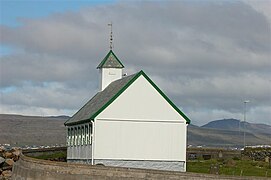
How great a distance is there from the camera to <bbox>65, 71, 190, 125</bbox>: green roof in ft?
179

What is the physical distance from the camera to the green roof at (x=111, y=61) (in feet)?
209

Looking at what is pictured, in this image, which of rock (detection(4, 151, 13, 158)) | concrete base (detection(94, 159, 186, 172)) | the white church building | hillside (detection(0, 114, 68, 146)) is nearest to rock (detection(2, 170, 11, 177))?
rock (detection(4, 151, 13, 158))

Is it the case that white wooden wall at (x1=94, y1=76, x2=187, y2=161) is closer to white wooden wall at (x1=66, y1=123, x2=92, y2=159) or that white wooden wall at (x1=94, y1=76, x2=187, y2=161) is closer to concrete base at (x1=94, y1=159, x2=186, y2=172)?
concrete base at (x1=94, y1=159, x2=186, y2=172)

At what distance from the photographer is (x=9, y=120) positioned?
176m

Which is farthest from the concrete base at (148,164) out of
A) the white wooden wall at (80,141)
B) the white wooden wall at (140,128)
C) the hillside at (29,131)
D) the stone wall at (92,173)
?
the hillside at (29,131)

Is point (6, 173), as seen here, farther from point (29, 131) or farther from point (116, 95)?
→ point (29, 131)

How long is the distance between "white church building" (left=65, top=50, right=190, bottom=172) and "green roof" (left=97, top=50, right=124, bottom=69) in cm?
773

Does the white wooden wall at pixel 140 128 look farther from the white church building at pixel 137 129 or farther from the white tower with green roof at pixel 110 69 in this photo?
the white tower with green roof at pixel 110 69

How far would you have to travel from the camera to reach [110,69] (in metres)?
63.9

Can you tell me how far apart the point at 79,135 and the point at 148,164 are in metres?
7.38

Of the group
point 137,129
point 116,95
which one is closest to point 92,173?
point 137,129

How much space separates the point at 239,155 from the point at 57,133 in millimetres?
79112

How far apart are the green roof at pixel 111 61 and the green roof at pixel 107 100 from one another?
8.30 ft

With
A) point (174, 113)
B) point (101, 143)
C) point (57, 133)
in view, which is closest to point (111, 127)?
point (101, 143)
